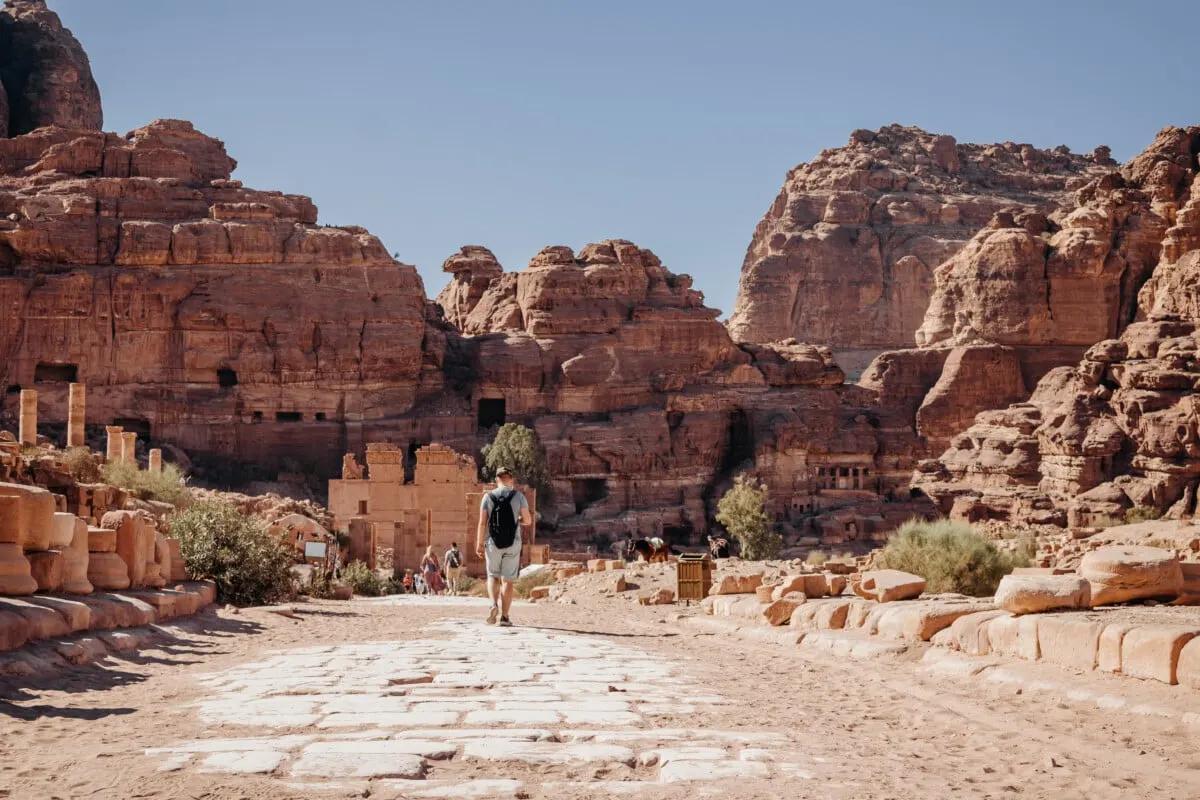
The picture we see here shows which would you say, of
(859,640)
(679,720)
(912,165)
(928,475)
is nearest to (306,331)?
(928,475)

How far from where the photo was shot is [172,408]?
178ft

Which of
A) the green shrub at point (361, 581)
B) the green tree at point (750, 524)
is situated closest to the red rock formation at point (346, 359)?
the green tree at point (750, 524)

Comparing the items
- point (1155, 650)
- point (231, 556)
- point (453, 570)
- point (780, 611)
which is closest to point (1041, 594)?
point (1155, 650)

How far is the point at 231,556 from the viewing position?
56.6ft

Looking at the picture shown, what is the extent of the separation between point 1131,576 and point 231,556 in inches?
409

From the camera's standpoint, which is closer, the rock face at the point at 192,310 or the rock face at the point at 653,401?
the rock face at the point at 192,310

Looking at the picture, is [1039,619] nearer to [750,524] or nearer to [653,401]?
[750,524]

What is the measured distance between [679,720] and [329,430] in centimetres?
4946

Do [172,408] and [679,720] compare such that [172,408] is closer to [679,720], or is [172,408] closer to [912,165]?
[679,720]

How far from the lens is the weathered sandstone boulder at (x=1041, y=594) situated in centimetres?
1005

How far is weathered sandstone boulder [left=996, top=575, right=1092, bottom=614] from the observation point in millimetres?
10055

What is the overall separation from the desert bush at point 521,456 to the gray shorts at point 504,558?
37.5m

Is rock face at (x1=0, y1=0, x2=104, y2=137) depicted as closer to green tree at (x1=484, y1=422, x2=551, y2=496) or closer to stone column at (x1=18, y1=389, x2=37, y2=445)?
green tree at (x1=484, y1=422, x2=551, y2=496)

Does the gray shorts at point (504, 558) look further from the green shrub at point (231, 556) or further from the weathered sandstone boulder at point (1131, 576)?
the weathered sandstone boulder at point (1131, 576)
